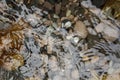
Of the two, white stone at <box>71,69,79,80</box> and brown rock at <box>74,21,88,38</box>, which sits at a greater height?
brown rock at <box>74,21,88,38</box>

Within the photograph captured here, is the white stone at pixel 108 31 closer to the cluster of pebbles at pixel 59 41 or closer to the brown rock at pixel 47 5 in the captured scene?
the cluster of pebbles at pixel 59 41

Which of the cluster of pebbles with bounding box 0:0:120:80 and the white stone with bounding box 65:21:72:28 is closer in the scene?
the cluster of pebbles with bounding box 0:0:120:80

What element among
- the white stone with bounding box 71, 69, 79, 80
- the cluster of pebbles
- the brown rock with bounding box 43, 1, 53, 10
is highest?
the brown rock with bounding box 43, 1, 53, 10

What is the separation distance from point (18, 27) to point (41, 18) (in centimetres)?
16

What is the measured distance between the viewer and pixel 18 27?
1.53m

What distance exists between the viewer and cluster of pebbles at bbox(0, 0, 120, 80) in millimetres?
1423

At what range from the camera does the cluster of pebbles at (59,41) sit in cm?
142

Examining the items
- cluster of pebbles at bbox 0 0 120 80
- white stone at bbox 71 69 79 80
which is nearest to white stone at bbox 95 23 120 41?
cluster of pebbles at bbox 0 0 120 80

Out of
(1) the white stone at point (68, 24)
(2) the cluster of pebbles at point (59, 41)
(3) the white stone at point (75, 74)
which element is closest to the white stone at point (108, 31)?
(2) the cluster of pebbles at point (59, 41)

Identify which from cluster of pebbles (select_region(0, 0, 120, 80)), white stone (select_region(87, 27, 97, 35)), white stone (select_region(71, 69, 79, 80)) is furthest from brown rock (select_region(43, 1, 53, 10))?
white stone (select_region(71, 69, 79, 80))

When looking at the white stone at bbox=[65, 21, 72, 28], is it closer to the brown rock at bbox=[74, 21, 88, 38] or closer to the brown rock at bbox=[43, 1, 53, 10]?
the brown rock at bbox=[74, 21, 88, 38]

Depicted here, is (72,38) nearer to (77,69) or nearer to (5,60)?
(77,69)

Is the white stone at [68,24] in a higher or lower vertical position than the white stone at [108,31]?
higher

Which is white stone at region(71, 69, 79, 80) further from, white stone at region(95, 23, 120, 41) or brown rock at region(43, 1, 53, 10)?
brown rock at region(43, 1, 53, 10)
